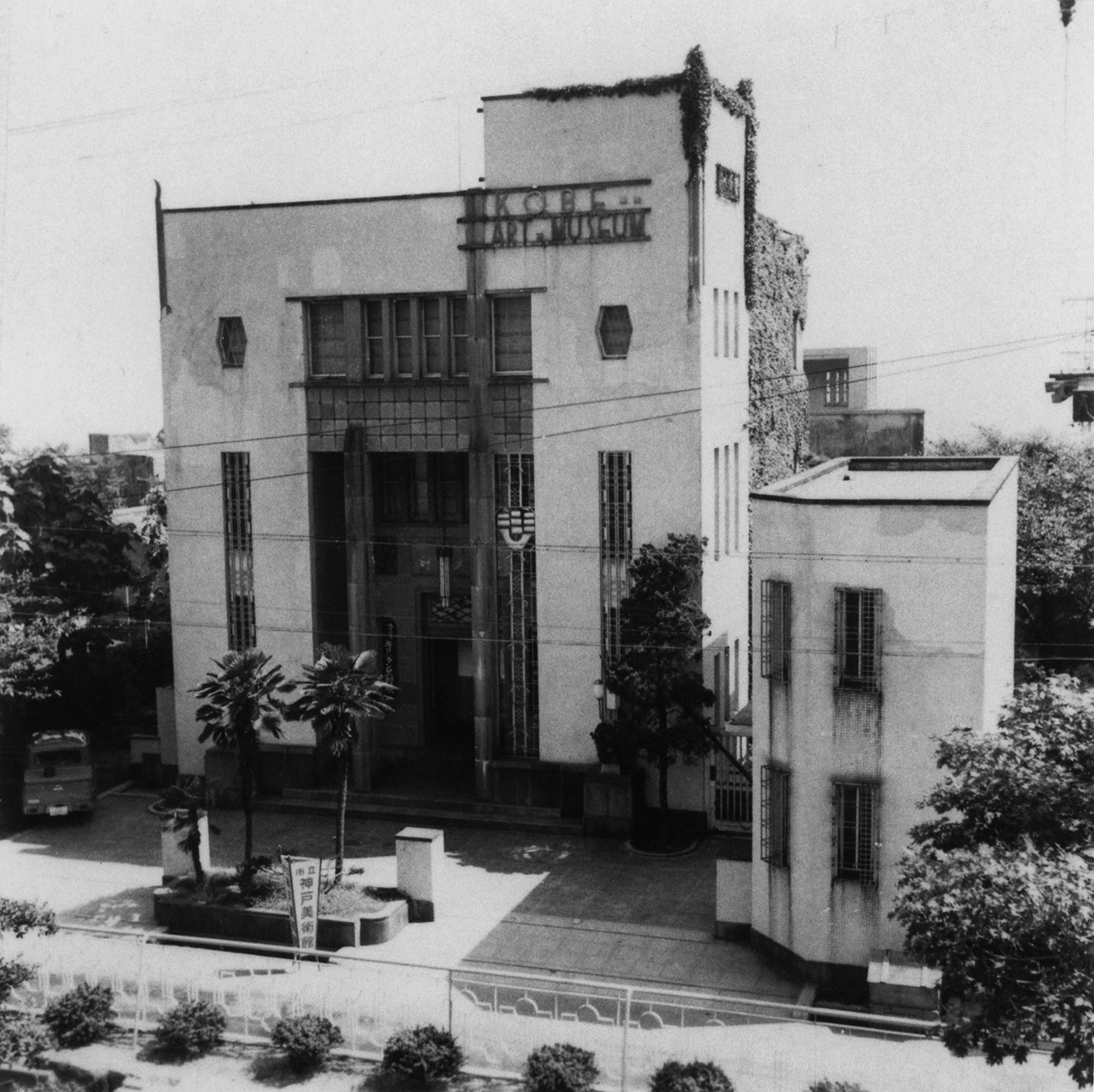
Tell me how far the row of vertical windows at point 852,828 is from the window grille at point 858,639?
1.59m

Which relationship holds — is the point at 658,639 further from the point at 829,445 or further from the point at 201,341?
the point at 829,445

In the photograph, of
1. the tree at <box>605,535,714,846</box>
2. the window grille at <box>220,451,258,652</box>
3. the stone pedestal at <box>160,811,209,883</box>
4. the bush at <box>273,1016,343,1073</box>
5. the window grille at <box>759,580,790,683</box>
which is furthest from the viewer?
the window grille at <box>220,451,258,652</box>

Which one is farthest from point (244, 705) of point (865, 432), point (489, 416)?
point (865, 432)

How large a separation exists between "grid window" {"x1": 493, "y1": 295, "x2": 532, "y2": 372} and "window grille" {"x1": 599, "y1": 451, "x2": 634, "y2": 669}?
2.89 m

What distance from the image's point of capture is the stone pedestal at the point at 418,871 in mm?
23984

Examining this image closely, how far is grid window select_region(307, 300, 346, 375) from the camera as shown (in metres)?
30.6

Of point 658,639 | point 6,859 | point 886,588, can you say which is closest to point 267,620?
point 6,859

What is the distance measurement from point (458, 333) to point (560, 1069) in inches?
718

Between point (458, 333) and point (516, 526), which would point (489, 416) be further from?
point (516, 526)

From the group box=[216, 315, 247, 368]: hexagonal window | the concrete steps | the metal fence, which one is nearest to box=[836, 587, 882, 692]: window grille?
the metal fence

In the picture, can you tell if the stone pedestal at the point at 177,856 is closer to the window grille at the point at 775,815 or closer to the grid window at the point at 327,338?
the window grille at the point at 775,815

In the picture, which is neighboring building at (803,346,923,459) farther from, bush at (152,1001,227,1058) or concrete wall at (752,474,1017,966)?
bush at (152,1001,227,1058)

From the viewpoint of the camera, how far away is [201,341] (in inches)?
1234

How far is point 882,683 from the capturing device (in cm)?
2042
